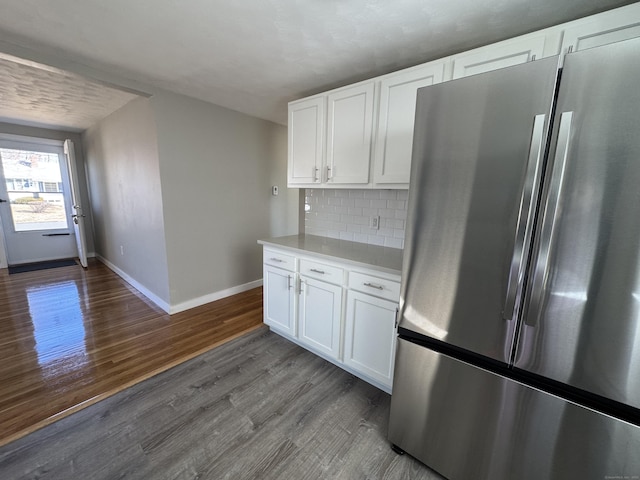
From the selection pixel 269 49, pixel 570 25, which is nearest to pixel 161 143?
pixel 269 49

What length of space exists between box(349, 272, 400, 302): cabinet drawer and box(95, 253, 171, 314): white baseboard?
2246 millimetres

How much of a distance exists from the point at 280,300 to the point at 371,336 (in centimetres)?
95

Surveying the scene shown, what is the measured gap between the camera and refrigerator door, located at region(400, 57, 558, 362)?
96 cm

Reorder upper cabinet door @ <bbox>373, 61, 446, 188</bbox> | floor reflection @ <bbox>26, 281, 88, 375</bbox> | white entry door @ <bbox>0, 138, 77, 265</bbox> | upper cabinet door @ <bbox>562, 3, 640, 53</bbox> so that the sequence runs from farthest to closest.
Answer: white entry door @ <bbox>0, 138, 77, 265</bbox>, floor reflection @ <bbox>26, 281, 88, 375</bbox>, upper cabinet door @ <bbox>373, 61, 446, 188</bbox>, upper cabinet door @ <bbox>562, 3, 640, 53</bbox>

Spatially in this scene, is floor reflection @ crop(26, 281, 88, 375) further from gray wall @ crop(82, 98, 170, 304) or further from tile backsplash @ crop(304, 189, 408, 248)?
tile backsplash @ crop(304, 189, 408, 248)

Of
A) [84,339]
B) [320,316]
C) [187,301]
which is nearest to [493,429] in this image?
[320,316]

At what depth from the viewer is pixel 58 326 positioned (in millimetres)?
2639

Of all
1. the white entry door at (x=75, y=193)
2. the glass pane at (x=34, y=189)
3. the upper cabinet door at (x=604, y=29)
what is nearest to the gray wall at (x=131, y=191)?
the white entry door at (x=75, y=193)

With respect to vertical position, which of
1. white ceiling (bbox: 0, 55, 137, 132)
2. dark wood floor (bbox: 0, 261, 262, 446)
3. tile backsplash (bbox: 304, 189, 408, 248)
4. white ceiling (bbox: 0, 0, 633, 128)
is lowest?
dark wood floor (bbox: 0, 261, 262, 446)

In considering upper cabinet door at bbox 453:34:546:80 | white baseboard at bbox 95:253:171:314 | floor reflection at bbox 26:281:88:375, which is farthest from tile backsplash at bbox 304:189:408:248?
floor reflection at bbox 26:281:88:375

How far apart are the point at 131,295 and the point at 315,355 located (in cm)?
269

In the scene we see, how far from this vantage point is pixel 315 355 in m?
2.31

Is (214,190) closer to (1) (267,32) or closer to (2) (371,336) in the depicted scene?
(1) (267,32)

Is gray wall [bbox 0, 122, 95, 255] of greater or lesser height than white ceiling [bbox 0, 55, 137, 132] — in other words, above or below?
below
